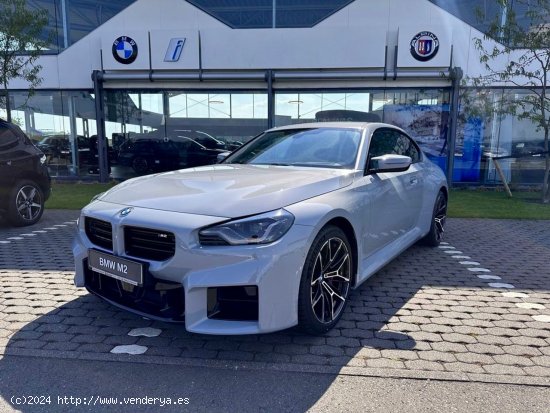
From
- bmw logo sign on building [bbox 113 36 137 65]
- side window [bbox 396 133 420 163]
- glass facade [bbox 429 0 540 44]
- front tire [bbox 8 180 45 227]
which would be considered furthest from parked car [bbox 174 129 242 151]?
side window [bbox 396 133 420 163]

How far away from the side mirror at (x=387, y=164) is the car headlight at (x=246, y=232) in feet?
4.56

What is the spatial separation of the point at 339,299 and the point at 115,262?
5.42ft

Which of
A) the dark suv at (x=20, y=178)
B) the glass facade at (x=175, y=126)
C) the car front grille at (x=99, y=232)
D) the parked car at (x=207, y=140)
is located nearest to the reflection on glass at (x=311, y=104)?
the glass facade at (x=175, y=126)

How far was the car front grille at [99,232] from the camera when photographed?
119 inches

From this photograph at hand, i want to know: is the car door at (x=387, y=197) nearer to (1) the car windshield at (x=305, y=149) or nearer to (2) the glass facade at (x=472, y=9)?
(1) the car windshield at (x=305, y=149)

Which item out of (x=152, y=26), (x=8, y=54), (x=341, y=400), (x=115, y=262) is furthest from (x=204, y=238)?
(x=152, y=26)

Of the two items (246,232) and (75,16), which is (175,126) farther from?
(246,232)

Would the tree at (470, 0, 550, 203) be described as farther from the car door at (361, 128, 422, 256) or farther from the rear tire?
the car door at (361, 128, 422, 256)

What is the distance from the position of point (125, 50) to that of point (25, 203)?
699cm

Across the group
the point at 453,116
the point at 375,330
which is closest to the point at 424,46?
the point at 453,116

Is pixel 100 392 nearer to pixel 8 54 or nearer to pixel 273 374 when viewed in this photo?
pixel 273 374

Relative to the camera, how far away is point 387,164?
12.0 feet

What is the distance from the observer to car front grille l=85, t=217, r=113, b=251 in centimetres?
302

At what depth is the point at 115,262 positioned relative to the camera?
9.52ft
